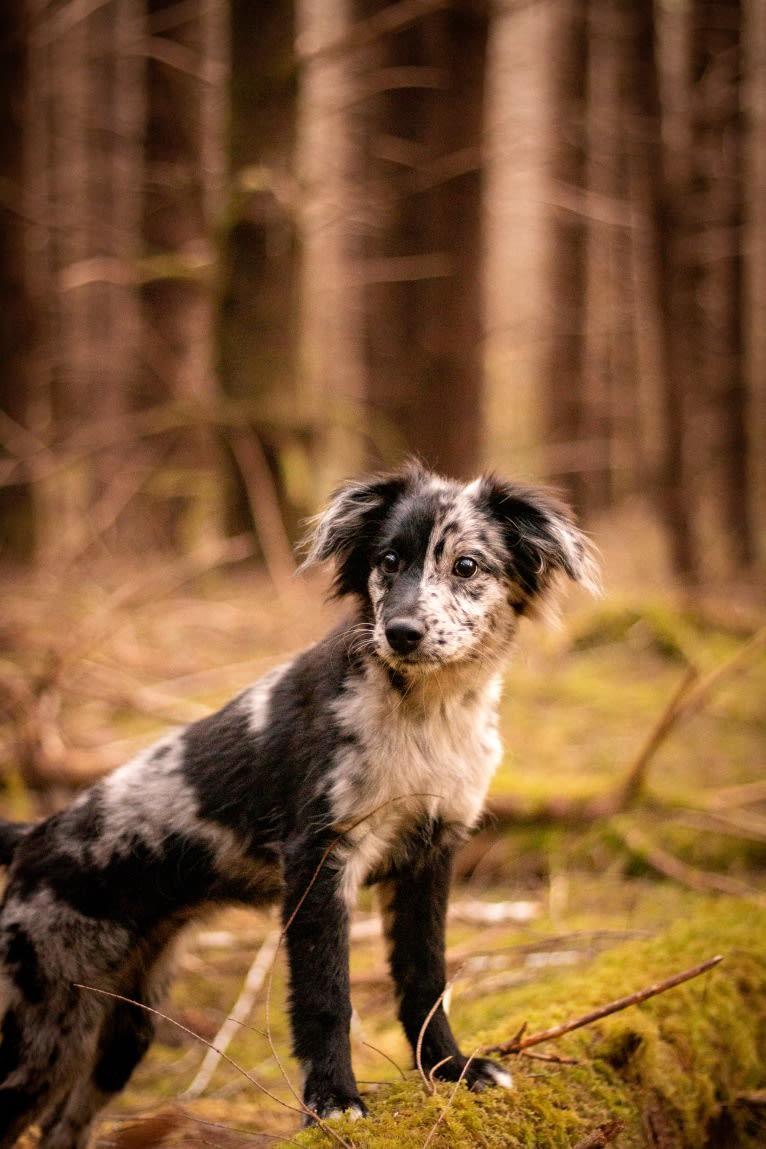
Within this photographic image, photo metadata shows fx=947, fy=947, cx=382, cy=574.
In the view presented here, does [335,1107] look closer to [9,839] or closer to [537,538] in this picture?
[9,839]

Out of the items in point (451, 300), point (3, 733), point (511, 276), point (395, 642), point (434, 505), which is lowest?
point (3, 733)

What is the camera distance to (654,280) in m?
10.7

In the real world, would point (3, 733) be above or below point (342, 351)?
below

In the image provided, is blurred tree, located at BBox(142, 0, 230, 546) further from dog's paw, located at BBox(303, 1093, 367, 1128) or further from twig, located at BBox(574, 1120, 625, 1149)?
twig, located at BBox(574, 1120, 625, 1149)

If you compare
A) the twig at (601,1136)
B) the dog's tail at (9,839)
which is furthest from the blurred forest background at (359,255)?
the twig at (601,1136)

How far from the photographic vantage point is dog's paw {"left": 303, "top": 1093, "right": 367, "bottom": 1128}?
2.81m

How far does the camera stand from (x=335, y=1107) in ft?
9.37

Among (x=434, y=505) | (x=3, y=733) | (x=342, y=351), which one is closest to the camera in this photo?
(x=434, y=505)

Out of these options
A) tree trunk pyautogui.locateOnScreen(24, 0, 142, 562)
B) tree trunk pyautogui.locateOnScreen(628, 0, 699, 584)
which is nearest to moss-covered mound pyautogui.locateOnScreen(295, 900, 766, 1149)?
tree trunk pyautogui.locateOnScreen(24, 0, 142, 562)

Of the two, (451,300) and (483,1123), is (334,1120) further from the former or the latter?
(451,300)

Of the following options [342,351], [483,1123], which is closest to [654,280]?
[483,1123]

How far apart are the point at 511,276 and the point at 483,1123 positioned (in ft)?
91.8

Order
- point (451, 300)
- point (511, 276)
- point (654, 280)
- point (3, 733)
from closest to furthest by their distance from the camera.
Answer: point (3, 733)
point (451, 300)
point (654, 280)
point (511, 276)

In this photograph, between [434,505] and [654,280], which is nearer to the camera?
[434,505]
